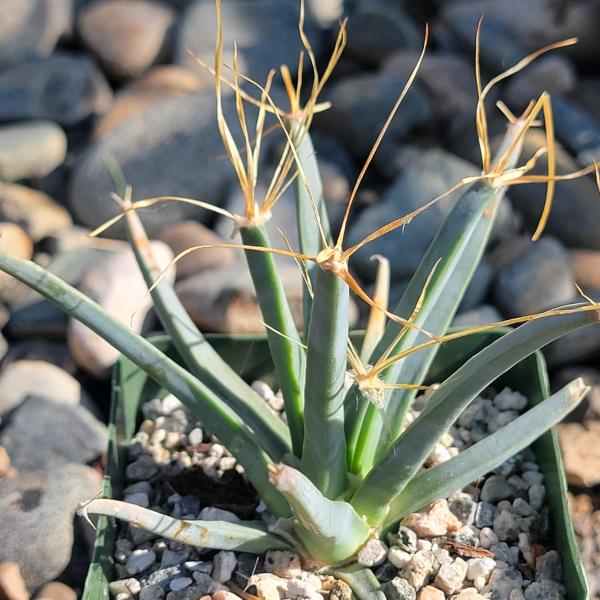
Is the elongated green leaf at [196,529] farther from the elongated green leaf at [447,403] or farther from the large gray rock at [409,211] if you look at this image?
the large gray rock at [409,211]

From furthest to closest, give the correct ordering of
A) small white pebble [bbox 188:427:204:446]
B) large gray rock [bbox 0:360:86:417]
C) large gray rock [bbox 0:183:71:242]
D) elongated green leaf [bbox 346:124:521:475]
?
1. large gray rock [bbox 0:183:71:242]
2. large gray rock [bbox 0:360:86:417]
3. small white pebble [bbox 188:427:204:446]
4. elongated green leaf [bbox 346:124:521:475]

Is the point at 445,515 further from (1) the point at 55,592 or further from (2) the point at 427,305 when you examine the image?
(1) the point at 55,592

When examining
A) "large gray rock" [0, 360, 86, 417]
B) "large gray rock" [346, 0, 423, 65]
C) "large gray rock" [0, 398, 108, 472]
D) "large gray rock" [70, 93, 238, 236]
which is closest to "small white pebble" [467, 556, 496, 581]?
"large gray rock" [0, 398, 108, 472]

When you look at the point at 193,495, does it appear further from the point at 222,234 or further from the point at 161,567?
the point at 222,234

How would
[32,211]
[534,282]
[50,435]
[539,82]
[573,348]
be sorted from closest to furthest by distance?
[50,435] < [573,348] < [534,282] < [32,211] < [539,82]

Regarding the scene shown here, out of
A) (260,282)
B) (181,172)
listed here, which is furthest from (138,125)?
(260,282)

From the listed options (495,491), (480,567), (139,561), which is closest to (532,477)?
(495,491)

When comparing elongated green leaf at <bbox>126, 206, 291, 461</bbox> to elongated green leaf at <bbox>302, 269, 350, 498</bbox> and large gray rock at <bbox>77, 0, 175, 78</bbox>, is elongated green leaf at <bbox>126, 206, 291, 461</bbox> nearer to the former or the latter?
elongated green leaf at <bbox>302, 269, 350, 498</bbox>

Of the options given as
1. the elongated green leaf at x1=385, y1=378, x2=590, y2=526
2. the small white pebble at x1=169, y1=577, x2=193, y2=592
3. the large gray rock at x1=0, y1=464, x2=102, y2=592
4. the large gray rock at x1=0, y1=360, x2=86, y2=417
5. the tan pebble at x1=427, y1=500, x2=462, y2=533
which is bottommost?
the large gray rock at x1=0, y1=360, x2=86, y2=417

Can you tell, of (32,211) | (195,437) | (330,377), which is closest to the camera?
(330,377)
